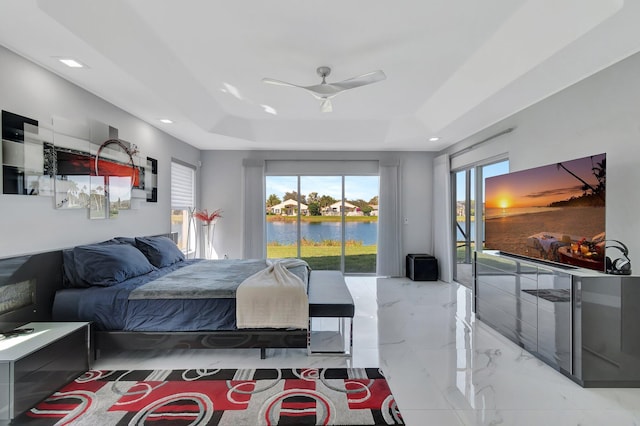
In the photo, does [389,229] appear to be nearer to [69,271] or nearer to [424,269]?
[424,269]

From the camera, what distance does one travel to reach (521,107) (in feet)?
11.7

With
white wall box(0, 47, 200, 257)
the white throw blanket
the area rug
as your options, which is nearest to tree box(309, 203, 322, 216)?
white wall box(0, 47, 200, 257)

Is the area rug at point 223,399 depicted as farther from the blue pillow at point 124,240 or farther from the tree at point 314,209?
the tree at point 314,209

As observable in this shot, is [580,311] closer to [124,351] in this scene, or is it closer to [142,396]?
[142,396]

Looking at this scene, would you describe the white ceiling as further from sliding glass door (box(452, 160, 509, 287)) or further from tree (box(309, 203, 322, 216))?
tree (box(309, 203, 322, 216))

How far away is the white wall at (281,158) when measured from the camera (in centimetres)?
609

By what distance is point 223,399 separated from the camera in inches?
85.4

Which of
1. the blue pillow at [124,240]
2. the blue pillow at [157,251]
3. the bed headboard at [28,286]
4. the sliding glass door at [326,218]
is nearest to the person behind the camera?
the bed headboard at [28,286]

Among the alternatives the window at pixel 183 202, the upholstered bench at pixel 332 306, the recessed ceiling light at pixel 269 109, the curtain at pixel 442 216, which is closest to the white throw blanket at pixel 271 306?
the upholstered bench at pixel 332 306

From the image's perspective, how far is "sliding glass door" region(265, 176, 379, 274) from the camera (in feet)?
20.5

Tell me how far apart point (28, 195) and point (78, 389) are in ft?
5.05

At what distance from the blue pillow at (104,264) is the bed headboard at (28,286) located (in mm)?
178

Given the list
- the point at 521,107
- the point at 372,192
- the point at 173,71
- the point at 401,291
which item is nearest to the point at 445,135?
the point at 521,107

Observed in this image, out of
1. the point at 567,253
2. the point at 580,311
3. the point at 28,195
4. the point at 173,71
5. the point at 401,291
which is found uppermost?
the point at 173,71
